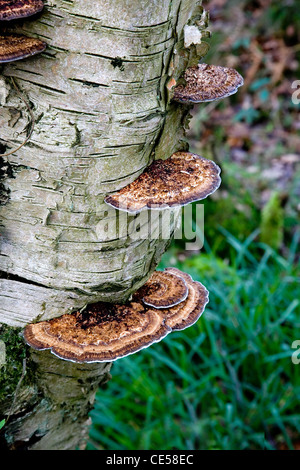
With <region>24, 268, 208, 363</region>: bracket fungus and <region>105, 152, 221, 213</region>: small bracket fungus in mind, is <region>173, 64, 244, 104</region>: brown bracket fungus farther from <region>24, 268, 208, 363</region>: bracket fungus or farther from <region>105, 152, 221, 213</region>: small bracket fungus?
<region>24, 268, 208, 363</region>: bracket fungus

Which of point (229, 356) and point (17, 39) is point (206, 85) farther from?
point (229, 356)

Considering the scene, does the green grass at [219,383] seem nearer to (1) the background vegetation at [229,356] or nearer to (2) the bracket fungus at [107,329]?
(1) the background vegetation at [229,356]

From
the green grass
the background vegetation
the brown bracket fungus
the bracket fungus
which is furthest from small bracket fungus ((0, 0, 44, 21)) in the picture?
the green grass

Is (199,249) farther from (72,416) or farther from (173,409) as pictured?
(72,416)

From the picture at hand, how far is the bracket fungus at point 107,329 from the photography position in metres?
1.47

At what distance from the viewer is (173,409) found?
9.87ft

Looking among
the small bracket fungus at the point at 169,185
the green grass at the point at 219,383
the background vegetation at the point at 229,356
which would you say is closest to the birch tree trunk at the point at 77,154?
the small bracket fungus at the point at 169,185

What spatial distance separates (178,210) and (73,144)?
559 mm

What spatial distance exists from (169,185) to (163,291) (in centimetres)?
51

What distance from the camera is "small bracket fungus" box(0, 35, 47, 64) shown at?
116 cm

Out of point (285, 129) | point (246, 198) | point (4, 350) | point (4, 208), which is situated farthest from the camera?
point (285, 129)

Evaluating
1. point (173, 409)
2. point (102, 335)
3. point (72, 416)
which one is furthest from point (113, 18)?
point (173, 409)

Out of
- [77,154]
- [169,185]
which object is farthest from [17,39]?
[169,185]
